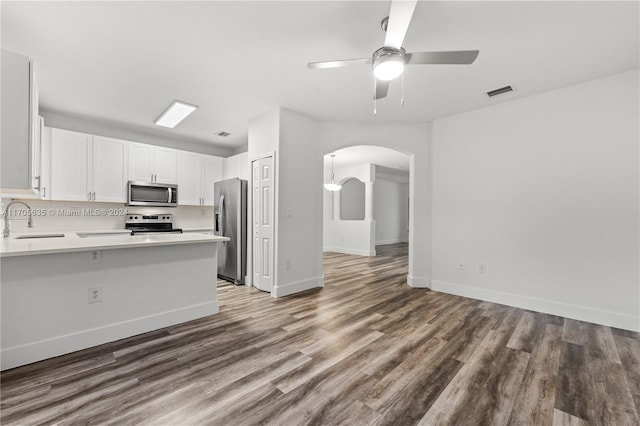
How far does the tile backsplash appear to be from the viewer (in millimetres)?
4035

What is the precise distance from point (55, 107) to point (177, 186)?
1.95 metres

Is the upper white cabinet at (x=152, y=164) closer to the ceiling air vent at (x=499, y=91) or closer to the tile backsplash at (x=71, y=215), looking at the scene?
the tile backsplash at (x=71, y=215)

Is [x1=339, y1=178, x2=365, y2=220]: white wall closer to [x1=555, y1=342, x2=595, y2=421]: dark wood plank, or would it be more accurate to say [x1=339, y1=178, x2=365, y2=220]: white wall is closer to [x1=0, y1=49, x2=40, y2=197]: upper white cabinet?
[x1=555, y1=342, x2=595, y2=421]: dark wood plank

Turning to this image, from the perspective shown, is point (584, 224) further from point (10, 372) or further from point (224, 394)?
point (10, 372)

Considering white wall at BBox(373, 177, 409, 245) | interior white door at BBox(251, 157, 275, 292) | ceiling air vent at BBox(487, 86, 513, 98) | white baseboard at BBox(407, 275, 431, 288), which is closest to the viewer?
ceiling air vent at BBox(487, 86, 513, 98)

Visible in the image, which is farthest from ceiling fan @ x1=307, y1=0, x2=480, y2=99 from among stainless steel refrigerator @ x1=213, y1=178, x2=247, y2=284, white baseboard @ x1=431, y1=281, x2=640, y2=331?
white baseboard @ x1=431, y1=281, x2=640, y2=331

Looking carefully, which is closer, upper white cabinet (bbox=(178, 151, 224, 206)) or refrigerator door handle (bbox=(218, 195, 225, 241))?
refrigerator door handle (bbox=(218, 195, 225, 241))

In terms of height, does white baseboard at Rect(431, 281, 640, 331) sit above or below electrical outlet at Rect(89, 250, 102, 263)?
below

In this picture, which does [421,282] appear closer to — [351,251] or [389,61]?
[389,61]

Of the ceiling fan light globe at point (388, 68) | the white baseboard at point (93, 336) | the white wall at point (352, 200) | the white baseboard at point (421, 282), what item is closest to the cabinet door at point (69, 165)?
the white baseboard at point (93, 336)

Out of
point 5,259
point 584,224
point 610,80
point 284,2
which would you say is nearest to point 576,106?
point 610,80

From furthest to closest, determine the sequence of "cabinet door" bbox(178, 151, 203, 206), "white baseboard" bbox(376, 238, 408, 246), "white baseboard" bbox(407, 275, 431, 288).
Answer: "white baseboard" bbox(376, 238, 408, 246) → "cabinet door" bbox(178, 151, 203, 206) → "white baseboard" bbox(407, 275, 431, 288)

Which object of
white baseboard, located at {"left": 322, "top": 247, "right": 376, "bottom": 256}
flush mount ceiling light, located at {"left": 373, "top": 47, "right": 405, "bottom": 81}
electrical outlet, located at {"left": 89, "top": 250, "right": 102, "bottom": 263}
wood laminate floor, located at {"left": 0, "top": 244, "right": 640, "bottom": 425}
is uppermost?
flush mount ceiling light, located at {"left": 373, "top": 47, "right": 405, "bottom": 81}

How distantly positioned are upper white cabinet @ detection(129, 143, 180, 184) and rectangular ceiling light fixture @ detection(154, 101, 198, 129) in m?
0.67
